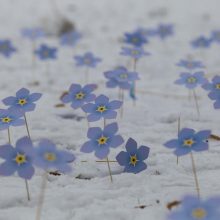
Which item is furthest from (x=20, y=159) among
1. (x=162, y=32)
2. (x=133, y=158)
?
(x=162, y=32)

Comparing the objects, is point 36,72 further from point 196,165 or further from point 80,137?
point 196,165

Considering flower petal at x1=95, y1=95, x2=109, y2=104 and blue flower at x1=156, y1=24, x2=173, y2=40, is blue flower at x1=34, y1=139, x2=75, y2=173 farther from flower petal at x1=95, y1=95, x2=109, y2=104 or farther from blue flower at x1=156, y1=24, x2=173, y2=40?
blue flower at x1=156, y1=24, x2=173, y2=40

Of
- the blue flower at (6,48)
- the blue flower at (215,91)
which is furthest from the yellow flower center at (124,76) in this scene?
the blue flower at (6,48)

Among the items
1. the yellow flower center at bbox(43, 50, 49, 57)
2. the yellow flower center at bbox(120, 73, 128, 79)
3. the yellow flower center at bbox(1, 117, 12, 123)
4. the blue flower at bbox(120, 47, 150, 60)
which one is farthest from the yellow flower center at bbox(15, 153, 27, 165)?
the yellow flower center at bbox(43, 50, 49, 57)

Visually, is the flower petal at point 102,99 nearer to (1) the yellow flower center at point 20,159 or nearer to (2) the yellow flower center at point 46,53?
(1) the yellow flower center at point 20,159

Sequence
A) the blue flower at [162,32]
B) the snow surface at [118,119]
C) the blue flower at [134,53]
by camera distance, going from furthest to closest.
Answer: the blue flower at [162,32] → the blue flower at [134,53] → the snow surface at [118,119]
